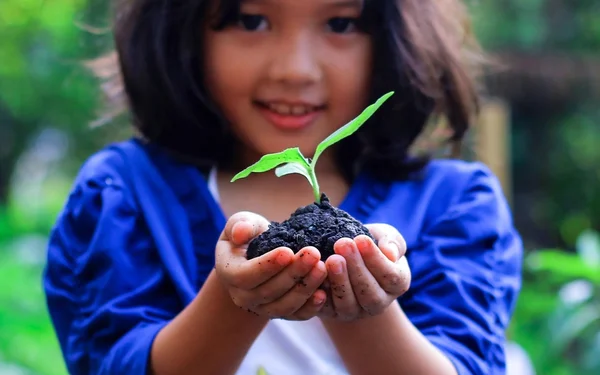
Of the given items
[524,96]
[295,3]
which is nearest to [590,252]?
[295,3]

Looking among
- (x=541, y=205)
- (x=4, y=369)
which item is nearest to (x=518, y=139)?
(x=541, y=205)

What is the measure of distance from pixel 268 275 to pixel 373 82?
59 cm

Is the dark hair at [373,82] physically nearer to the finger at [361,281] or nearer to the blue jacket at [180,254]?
the blue jacket at [180,254]

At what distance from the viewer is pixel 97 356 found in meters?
1.22

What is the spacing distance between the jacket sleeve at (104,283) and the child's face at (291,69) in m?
0.26

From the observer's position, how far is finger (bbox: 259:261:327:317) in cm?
83

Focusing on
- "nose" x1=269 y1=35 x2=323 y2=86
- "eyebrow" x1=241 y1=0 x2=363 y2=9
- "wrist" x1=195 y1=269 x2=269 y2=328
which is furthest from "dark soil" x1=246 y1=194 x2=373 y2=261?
"eyebrow" x1=241 y1=0 x2=363 y2=9

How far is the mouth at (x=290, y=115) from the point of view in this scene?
1.24 metres

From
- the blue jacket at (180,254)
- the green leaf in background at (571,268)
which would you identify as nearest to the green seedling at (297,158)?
the blue jacket at (180,254)

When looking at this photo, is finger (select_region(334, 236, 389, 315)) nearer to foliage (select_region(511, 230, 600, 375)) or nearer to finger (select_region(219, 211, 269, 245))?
finger (select_region(219, 211, 269, 245))

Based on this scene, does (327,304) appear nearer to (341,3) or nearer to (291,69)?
(291,69)

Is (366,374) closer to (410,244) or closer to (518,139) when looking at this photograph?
(410,244)

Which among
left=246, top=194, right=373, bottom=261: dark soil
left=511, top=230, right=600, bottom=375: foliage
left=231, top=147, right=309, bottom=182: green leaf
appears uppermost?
left=231, top=147, right=309, bottom=182: green leaf

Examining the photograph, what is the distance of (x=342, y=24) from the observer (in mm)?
1282
